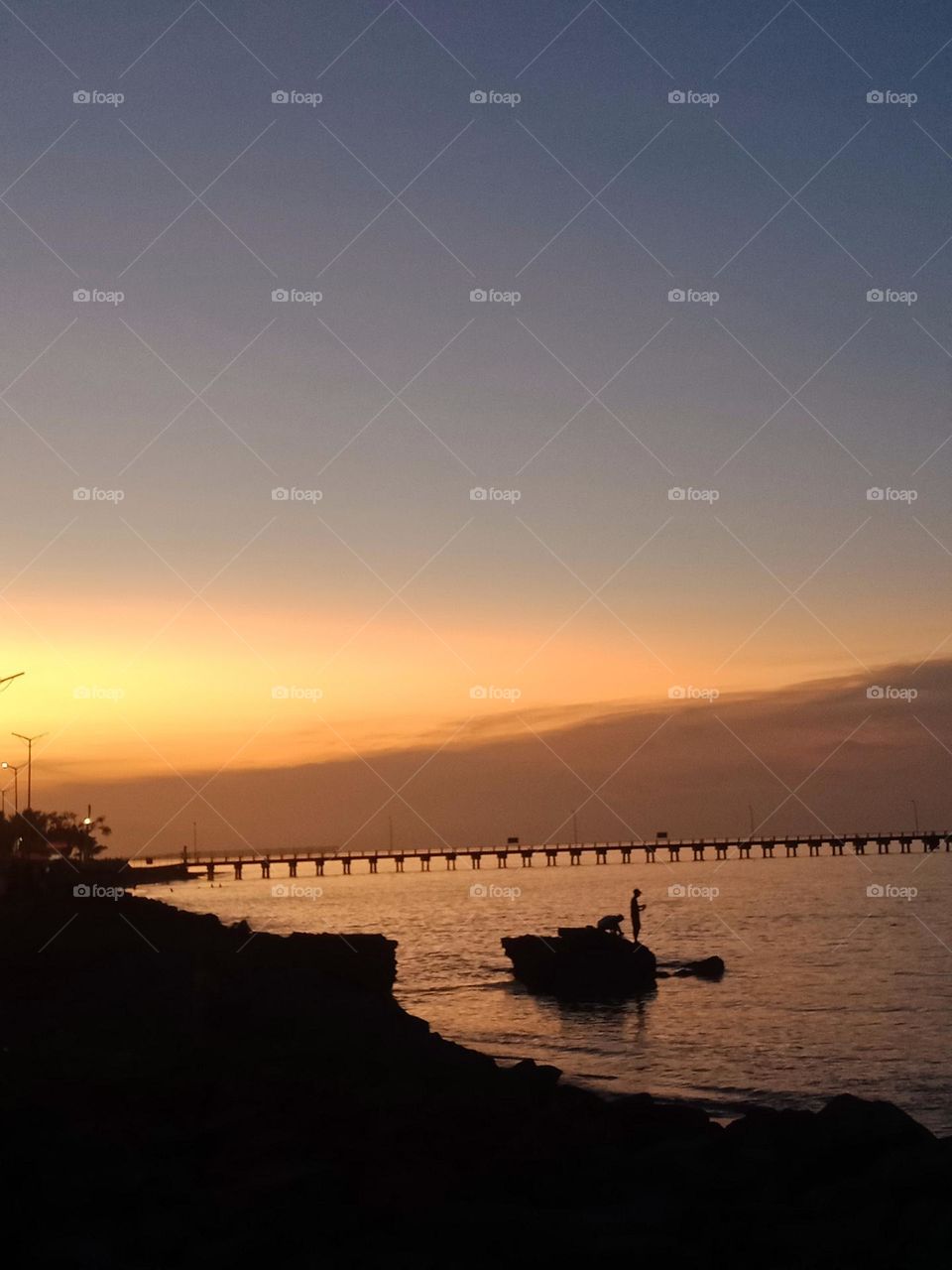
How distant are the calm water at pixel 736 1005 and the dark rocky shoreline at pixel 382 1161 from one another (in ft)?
31.5

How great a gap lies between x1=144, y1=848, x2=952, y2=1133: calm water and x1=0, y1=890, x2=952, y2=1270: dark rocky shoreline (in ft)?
31.5

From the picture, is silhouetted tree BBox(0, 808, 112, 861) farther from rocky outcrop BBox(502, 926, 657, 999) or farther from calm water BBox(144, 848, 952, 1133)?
rocky outcrop BBox(502, 926, 657, 999)

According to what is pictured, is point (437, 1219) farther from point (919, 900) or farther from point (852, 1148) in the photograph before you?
point (919, 900)

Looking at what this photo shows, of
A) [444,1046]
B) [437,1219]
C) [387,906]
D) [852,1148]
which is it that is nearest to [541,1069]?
[444,1046]

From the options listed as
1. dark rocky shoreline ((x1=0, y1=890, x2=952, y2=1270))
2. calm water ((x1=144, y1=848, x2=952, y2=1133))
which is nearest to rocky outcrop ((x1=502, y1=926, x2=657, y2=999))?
calm water ((x1=144, y1=848, x2=952, y2=1133))

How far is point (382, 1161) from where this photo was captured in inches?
510

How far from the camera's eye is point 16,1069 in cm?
1708

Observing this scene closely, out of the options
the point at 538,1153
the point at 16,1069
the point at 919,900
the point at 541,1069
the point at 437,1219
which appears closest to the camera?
the point at 437,1219

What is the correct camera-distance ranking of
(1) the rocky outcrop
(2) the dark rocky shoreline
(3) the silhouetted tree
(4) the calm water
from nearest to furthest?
(2) the dark rocky shoreline
(4) the calm water
(1) the rocky outcrop
(3) the silhouetted tree

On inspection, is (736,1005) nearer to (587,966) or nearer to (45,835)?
(587,966)

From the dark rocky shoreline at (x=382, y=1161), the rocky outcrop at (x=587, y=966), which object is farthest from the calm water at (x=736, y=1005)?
the dark rocky shoreline at (x=382, y=1161)

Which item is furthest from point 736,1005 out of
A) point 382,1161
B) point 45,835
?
point 45,835

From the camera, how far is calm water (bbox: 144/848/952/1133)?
2936 cm

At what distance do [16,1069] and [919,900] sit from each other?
365 ft
